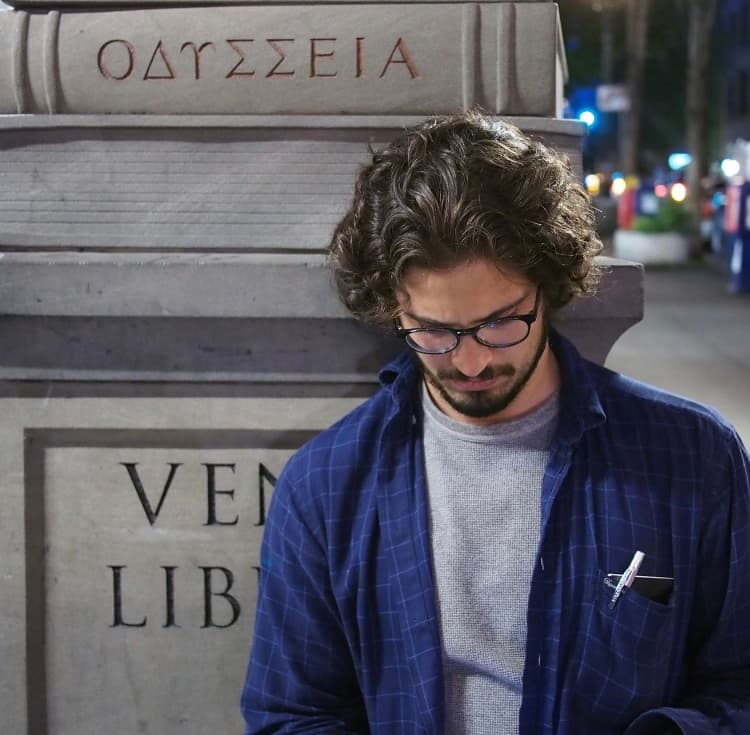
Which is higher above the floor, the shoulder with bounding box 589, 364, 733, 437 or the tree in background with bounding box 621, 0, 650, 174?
the tree in background with bounding box 621, 0, 650, 174

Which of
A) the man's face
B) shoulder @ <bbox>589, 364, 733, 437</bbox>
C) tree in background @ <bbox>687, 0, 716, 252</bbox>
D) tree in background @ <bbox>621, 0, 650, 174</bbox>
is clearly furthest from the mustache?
tree in background @ <bbox>621, 0, 650, 174</bbox>

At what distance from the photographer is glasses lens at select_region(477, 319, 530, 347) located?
74.7 inches

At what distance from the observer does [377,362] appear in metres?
2.49

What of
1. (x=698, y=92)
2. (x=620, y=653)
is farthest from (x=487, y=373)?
(x=698, y=92)

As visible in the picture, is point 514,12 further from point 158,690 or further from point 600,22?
point 600,22

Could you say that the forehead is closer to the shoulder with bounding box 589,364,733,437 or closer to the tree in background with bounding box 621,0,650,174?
the shoulder with bounding box 589,364,733,437

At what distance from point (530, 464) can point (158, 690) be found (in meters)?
1.17

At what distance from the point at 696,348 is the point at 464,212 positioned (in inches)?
359

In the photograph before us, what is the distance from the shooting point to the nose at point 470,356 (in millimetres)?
1897

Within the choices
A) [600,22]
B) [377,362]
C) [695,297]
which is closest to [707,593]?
[377,362]

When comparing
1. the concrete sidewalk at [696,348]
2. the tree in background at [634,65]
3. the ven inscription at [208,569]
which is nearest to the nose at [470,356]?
the ven inscription at [208,569]

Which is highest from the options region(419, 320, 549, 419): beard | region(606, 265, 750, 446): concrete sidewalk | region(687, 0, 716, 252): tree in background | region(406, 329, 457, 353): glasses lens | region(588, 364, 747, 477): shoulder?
region(687, 0, 716, 252): tree in background

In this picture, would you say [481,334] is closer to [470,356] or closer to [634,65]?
[470,356]

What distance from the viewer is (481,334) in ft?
6.23
